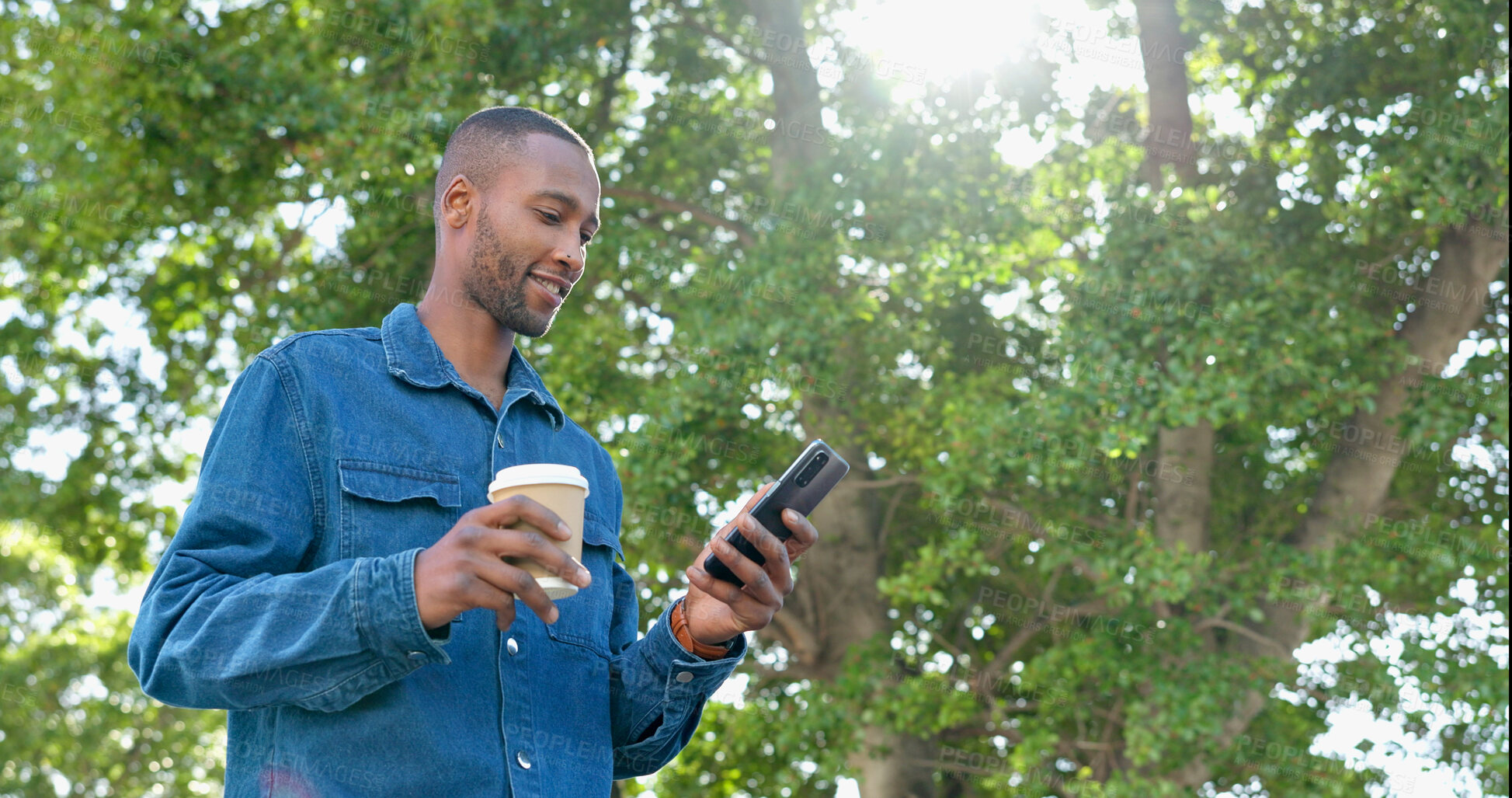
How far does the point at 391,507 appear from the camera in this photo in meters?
2.03

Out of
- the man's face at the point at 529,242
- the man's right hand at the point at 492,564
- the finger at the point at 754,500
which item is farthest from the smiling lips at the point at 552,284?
the man's right hand at the point at 492,564

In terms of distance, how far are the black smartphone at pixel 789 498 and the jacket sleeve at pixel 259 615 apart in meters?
0.54

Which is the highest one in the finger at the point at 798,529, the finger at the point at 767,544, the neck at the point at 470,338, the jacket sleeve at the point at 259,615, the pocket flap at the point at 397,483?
the neck at the point at 470,338

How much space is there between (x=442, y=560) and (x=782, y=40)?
1002cm

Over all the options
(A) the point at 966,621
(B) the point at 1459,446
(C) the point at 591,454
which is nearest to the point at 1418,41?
(B) the point at 1459,446

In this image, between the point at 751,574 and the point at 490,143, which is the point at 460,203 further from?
the point at 751,574

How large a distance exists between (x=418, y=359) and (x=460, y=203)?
0.34 meters

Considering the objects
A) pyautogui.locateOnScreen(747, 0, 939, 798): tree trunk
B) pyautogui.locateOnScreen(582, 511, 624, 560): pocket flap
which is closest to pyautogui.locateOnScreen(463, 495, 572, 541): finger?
pyautogui.locateOnScreen(582, 511, 624, 560): pocket flap

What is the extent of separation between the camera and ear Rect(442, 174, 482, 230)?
241cm

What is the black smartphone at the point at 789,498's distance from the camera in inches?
85.7

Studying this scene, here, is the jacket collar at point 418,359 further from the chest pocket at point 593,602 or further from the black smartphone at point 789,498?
the black smartphone at point 789,498

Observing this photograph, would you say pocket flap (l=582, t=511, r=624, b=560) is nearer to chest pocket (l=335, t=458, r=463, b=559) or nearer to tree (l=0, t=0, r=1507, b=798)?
chest pocket (l=335, t=458, r=463, b=559)

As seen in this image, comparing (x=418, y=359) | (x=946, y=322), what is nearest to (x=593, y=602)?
(x=418, y=359)

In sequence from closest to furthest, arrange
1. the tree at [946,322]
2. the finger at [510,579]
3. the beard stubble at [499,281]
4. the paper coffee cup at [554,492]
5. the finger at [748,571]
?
the finger at [510,579] → the paper coffee cup at [554,492] → the finger at [748,571] → the beard stubble at [499,281] → the tree at [946,322]
